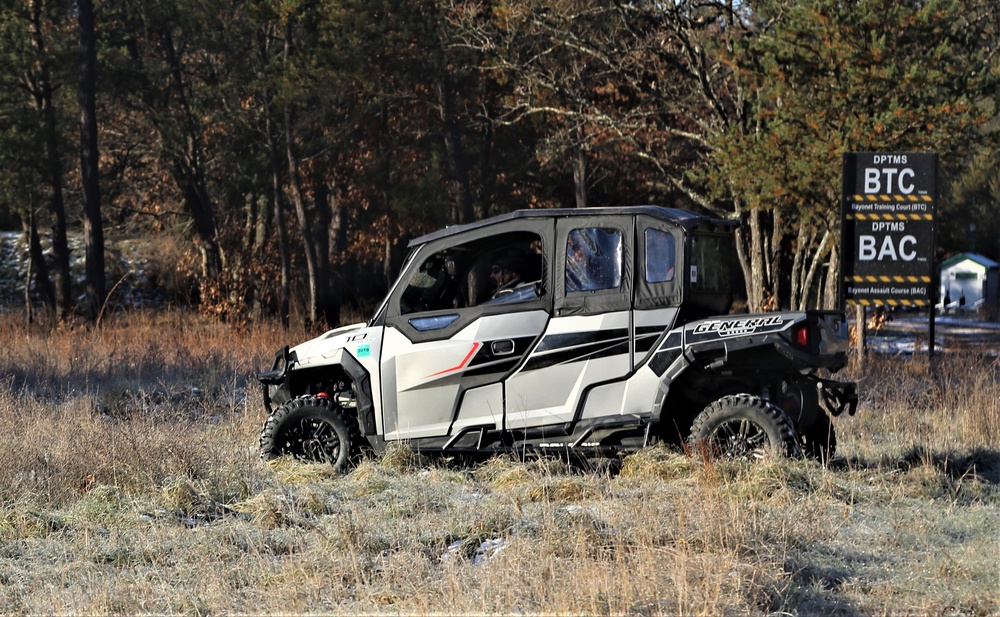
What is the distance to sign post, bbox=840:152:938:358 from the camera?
50.0 ft

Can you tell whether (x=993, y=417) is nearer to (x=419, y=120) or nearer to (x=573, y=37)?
(x=573, y=37)

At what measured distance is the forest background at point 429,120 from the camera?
19.2m

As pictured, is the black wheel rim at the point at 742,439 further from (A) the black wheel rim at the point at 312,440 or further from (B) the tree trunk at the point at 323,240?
(B) the tree trunk at the point at 323,240

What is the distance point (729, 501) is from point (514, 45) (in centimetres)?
1969

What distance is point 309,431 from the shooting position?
948cm

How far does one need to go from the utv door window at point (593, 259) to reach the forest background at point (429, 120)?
428 inches

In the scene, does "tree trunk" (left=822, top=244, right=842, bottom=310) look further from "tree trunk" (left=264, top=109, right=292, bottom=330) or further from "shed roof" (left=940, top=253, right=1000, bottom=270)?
"shed roof" (left=940, top=253, right=1000, bottom=270)

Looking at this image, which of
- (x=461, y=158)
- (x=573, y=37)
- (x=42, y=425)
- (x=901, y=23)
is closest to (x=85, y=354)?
(x=42, y=425)

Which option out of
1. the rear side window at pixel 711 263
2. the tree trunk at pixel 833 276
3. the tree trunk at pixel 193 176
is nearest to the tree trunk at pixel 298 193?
the tree trunk at pixel 193 176

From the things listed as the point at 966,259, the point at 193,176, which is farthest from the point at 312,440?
the point at 966,259

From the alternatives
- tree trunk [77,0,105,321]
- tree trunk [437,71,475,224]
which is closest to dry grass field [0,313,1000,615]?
tree trunk [77,0,105,321]

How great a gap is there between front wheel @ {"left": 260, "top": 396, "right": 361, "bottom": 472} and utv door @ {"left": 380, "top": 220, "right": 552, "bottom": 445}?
44 cm

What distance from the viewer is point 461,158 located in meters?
30.9

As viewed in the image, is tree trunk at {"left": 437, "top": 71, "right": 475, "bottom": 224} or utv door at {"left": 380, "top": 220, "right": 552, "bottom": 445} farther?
tree trunk at {"left": 437, "top": 71, "right": 475, "bottom": 224}
